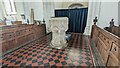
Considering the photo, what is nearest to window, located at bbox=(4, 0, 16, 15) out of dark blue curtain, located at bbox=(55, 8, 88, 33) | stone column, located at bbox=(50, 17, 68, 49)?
stone column, located at bbox=(50, 17, 68, 49)

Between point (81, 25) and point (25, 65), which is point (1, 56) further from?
point (81, 25)

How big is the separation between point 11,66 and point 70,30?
463 cm

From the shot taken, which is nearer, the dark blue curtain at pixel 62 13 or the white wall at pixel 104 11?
the white wall at pixel 104 11

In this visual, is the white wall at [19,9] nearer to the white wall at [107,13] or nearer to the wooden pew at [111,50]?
the wooden pew at [111,50]

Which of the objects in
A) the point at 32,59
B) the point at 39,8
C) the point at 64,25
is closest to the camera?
the point at 32,59

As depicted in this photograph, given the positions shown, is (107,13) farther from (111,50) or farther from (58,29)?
(111,50)

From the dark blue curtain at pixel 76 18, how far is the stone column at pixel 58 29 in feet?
9.07

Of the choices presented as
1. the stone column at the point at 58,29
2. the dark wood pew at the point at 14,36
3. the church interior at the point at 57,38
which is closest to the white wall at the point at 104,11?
the church interior at the point at 57,38

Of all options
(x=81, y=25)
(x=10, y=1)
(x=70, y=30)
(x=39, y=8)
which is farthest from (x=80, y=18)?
(x=10, y=1)

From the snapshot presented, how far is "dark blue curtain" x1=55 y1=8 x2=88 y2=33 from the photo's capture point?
212 inches

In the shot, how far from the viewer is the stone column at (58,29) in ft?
9.59

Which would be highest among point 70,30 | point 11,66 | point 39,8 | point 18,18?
point 39,8

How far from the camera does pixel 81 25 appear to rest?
18.3 feet

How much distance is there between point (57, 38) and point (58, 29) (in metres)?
0.38
